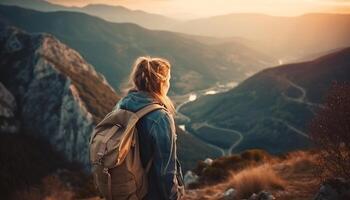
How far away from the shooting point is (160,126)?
15.6ft

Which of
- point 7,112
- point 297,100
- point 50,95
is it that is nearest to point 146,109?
point 50,95

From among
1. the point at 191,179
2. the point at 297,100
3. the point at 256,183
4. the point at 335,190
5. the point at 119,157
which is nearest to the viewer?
the point at 119,157

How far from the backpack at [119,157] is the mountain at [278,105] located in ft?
415

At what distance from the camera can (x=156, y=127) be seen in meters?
4.73

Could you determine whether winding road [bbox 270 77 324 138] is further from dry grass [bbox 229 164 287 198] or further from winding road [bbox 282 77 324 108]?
dry grass [bbox 229 164 287 198]

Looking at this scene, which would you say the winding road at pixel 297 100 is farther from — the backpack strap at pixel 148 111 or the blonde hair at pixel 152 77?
the backpack strap at pixel 148 111

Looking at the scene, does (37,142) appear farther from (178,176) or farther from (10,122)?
(178,176)

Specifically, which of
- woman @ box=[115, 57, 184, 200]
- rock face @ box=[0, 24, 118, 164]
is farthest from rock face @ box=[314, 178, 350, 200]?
rock face @ box=[0, 24, 118, 164]

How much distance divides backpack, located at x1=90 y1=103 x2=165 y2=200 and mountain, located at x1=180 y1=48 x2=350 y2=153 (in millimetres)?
126571

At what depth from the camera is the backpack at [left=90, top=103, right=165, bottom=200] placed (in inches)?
180

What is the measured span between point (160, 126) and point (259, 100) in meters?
175

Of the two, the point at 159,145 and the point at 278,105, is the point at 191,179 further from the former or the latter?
the point at 278,105

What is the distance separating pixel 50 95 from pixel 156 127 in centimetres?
13812

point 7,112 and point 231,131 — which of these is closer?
point 7,112
